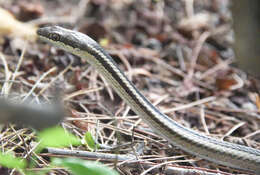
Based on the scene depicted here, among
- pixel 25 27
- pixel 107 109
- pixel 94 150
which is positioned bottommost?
pixel 94 150

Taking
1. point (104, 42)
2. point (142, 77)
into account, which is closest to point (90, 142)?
point (142, 77)

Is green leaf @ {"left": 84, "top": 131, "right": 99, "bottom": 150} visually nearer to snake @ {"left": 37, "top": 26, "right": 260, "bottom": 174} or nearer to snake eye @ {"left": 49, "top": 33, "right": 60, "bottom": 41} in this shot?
snake @ {"left": 37, "top": 26, "right": 260, "bottom": 174}

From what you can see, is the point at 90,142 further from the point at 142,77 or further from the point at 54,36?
the point at 142,77

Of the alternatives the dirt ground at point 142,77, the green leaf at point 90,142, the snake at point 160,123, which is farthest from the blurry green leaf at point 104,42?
the green leaf at point 90,142

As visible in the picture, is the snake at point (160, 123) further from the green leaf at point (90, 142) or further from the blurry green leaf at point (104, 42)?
the blurry green leaf at point (104, 42)

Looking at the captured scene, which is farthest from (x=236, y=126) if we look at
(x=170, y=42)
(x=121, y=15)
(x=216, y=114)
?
(x=121, y=15)

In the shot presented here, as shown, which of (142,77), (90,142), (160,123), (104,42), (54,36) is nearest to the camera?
(90,142)

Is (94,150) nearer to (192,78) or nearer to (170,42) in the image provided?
(192,78)

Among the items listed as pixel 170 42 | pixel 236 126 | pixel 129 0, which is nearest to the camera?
pixel 236 126
